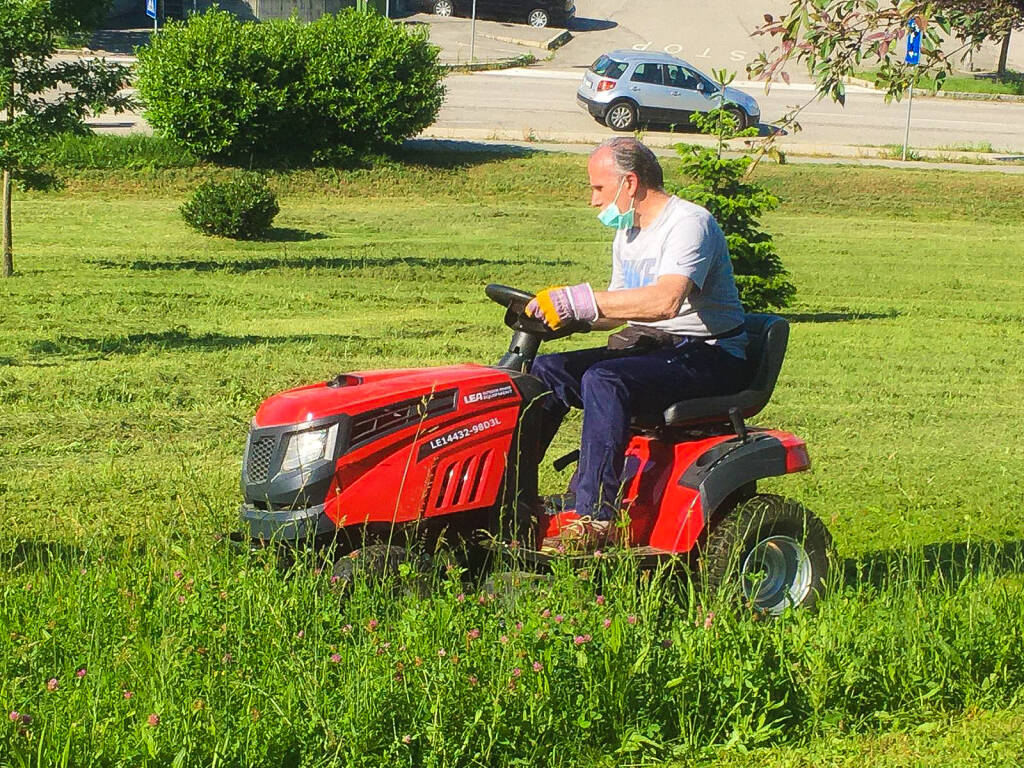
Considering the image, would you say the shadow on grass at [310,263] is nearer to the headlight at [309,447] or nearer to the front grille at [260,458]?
the front grille at [260,458]

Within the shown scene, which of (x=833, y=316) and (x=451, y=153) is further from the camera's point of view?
(x=451, y=153)

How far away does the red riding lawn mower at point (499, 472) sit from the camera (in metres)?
5.16

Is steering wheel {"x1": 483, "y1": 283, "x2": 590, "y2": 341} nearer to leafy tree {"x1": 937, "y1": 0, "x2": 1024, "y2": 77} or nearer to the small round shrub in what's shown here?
leafy tree {"x1": 937, "y1": 0, "x2": 1024, "y2": 77}

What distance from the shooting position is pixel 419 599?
16.5ft

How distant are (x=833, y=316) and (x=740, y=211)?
6.62 ft

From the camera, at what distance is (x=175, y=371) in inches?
446

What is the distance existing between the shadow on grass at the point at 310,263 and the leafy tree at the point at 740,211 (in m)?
4.00

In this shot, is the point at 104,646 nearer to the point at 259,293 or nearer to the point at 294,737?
the point at 294,737

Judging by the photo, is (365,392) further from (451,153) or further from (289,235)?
(451,153)

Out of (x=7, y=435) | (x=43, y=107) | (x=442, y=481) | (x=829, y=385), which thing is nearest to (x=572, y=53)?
(x=43, y=107)

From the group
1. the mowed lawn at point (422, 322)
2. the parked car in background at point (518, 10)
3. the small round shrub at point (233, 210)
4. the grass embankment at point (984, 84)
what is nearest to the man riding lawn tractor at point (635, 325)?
the mowed lawn at point (422, 322)

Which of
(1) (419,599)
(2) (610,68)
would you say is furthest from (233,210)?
(1) (419,599)

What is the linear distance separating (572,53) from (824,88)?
1654 inches

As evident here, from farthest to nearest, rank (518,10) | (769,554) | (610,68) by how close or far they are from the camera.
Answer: (518,10)
(610,68)
(769,554)
